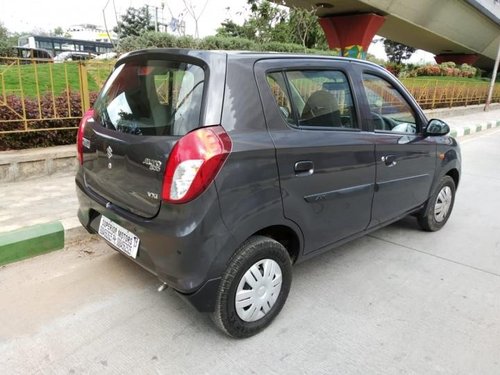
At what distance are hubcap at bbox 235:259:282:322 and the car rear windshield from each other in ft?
2.90

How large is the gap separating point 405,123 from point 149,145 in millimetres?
2311

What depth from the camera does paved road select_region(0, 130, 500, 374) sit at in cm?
219

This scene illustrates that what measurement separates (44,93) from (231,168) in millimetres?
4364

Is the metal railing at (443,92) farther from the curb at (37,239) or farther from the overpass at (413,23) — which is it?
the curb at (37,239)

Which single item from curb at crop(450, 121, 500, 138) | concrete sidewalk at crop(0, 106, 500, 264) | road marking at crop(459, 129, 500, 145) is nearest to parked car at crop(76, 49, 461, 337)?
concrete sidewalk at crop(0, 106, 500, 264)

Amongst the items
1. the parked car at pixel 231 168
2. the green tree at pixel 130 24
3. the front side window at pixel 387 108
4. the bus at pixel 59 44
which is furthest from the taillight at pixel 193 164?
the bus at pixel 59 44

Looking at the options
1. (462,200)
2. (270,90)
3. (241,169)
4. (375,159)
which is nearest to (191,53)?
(270,90)

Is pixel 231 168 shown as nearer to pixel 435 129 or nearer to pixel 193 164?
pixel 193 164

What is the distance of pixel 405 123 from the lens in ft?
11.5

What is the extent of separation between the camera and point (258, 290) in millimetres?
2367

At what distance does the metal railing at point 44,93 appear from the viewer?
4844 mm

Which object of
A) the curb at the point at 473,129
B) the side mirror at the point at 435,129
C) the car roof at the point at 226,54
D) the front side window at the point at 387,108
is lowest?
the curb at the point at 473,129

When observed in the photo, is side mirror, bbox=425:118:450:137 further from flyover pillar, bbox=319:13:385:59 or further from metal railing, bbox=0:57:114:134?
flyover pillar, bbox=319:13:385:59

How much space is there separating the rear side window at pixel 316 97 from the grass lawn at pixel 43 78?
12.0ft
